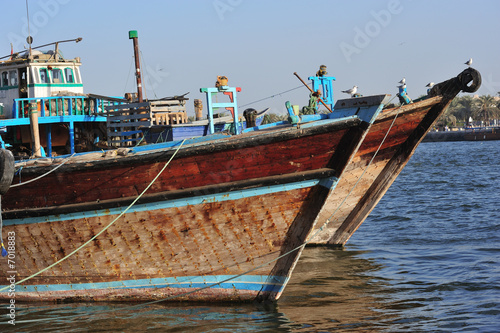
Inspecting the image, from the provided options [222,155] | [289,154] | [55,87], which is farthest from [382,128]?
[55,87]

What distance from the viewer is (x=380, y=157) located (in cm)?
1105

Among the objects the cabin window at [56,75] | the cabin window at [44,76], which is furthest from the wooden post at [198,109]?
A: the cabin window at [44,76]

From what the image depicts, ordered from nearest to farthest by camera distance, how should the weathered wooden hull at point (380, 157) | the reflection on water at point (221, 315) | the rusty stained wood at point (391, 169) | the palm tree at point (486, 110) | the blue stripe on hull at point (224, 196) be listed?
the reflection on water at point (221, 315), the blue stripe on hull at point (224, 196), the weathered wooden hull at point (380, 157), the rusty stained wood at point (391, 169), the palm tree at point (486, 110)

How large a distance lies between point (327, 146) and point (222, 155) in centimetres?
138

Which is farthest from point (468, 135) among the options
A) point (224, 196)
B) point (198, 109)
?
point (224, 196)

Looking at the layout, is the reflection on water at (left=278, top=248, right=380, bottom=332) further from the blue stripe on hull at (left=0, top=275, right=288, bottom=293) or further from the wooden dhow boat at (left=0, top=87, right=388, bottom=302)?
the wooden dhow boat at (left=0, top=87, right=388, bottom=302)

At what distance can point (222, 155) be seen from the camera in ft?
25.3

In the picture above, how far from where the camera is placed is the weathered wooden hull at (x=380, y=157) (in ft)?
31.1

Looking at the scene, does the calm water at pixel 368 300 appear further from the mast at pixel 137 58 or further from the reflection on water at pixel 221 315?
the mast at pixel 137 58

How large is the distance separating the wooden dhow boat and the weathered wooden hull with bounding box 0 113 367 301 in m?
0.01

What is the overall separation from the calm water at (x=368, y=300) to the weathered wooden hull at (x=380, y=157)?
29.1 inches

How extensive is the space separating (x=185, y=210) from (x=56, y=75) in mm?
6909

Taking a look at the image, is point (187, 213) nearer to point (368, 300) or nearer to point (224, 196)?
point (224, 196)

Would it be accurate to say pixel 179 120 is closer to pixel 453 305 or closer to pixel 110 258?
pixel 110 258
